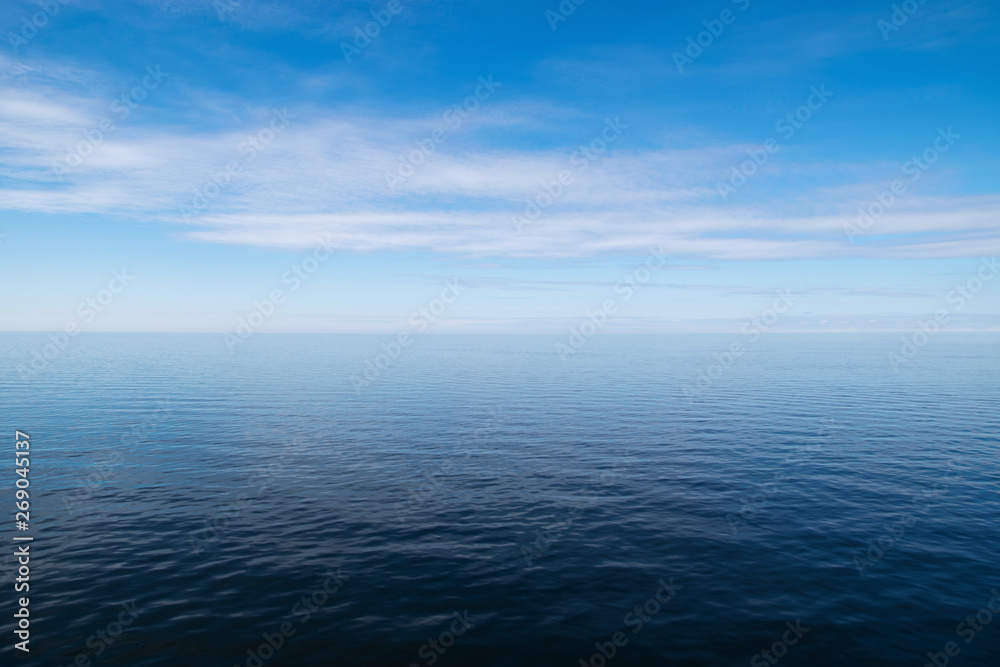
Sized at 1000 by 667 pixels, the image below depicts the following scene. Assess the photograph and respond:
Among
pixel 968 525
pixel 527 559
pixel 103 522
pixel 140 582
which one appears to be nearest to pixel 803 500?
pixel 968 525

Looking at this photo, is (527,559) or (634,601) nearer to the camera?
(634,601)

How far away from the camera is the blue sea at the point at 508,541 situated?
1864 cm

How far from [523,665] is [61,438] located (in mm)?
53236

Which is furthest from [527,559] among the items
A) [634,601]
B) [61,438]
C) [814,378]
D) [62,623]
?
[814,378]

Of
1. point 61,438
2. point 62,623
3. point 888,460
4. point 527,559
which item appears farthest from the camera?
point 61,438

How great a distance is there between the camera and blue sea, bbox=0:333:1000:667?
1864 centimetres

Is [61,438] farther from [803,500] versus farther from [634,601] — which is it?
[803,500]

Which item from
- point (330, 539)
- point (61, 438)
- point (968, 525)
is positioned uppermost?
point (61, 438)

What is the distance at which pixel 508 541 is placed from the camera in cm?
2691

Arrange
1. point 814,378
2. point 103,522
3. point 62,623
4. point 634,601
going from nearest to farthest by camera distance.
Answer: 1. point 62,623
2. point 634,601
3. point 103,522
4. point 814,378

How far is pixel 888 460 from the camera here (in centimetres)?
4262

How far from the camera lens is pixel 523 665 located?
17438mm

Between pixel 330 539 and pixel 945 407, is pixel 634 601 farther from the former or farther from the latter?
pixel 945 407

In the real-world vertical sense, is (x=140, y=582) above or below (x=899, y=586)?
above
